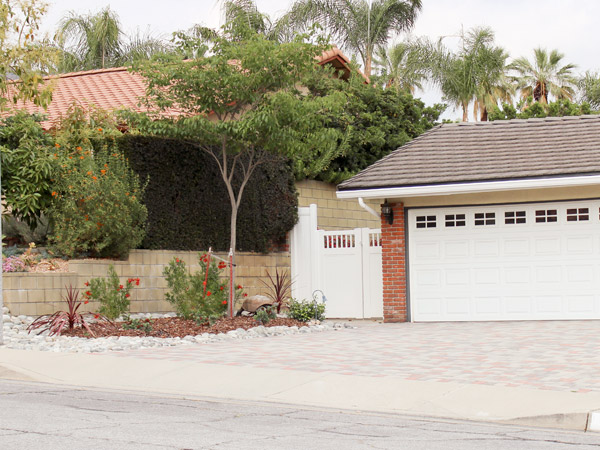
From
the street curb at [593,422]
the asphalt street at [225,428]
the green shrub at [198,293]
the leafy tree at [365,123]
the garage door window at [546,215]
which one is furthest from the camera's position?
the leafy tree at [365,123]

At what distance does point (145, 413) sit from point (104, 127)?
1077 centimetres

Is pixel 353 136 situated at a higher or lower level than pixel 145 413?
higher

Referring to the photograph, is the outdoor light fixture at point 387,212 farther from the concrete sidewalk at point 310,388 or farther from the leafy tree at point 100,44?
the leafy tree at point 100,44

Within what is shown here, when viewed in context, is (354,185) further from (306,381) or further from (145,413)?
(145,413)

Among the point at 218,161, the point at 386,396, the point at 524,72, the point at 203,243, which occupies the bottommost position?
the point at 386,396

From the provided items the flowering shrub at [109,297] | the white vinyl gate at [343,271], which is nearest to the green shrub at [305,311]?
the white vinyl gate at [343,271]

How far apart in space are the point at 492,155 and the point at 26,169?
30.5ft

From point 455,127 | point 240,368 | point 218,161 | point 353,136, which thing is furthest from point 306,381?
point 353,136

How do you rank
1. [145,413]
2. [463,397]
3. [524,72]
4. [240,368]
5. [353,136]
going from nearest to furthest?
1. [145,413]
2. [463,397]
3. [240,368]
4. [353,136]
5. [524,72]

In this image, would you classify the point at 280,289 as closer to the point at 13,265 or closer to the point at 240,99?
the point at 240,99

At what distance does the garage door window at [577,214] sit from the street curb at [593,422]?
9.26 m

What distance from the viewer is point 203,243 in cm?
1847

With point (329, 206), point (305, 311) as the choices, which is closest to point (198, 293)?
point (305, 311)

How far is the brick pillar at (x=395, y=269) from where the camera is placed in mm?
16922
